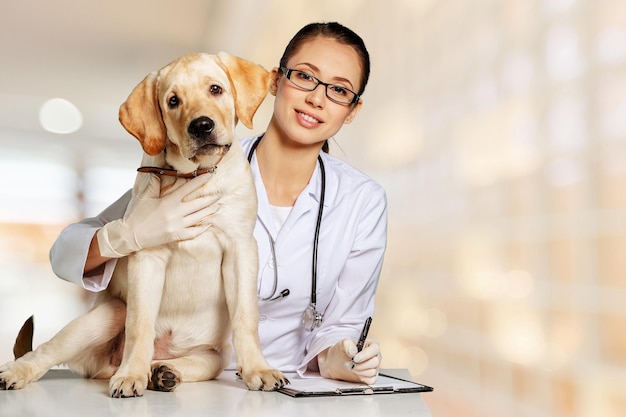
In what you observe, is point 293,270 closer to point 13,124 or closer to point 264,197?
point 264,197

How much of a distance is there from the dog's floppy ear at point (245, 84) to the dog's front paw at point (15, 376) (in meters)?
0.68

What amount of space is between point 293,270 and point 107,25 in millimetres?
5305

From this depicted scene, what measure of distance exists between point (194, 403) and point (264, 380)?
16 centimetres

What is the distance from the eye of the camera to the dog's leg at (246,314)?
1315 mm

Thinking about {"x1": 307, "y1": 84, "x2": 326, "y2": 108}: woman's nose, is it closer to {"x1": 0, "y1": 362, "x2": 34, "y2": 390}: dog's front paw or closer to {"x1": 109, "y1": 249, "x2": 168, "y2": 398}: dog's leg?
{"x1": 109, "y1": 249, "x2": 168, "y2": 398}: dog's leg

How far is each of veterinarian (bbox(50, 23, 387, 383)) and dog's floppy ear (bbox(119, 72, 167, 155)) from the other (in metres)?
0.36

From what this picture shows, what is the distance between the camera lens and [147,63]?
7.71m

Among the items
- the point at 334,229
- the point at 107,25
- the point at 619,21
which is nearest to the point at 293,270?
the point at 334,229

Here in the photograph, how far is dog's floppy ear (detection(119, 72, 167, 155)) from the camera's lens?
1337 millimetres

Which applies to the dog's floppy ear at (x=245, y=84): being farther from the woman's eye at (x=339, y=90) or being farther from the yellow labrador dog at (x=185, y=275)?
the woman's eye at (x=339, y=90)

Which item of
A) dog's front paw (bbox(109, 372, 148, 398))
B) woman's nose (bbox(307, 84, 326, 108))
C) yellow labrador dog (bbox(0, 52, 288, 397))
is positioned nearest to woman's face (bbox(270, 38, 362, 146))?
woman's nose (bbox(307, 84, 326, 108))

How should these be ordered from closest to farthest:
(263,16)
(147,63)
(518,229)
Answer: (518,229), (263,16), (147,63)

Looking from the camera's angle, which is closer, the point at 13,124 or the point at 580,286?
the point at 580,286

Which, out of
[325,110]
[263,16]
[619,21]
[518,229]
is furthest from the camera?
[263,16]
